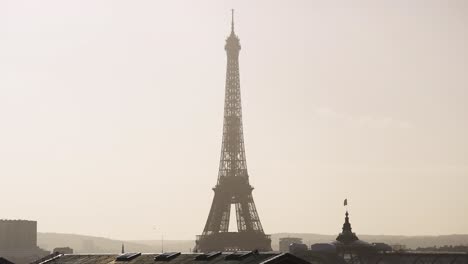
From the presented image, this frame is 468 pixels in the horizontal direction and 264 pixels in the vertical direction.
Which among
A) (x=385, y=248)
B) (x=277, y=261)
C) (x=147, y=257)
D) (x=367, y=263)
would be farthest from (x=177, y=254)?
(x=385, y=248)

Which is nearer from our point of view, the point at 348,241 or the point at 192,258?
the point at 192,258

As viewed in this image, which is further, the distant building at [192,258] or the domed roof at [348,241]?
the domed roof at [348,241]

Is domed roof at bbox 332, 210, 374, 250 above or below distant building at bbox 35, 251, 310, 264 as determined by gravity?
above

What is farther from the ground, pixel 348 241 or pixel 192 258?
pixel 348 241

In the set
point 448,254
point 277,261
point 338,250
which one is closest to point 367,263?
point 338,250

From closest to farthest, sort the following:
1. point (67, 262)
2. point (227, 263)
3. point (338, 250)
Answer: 1. point (227, 263)
2. point (67, 262)
3. point (338, 250)

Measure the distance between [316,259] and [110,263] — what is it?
8872cm

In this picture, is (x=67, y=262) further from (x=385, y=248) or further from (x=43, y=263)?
(x=385, y=248)

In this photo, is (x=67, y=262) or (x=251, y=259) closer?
(x=251, y=259)

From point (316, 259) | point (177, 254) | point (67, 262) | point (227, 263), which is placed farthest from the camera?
point (316, 259)

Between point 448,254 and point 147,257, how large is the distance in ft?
A: 234

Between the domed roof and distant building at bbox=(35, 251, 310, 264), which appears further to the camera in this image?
the domed roof

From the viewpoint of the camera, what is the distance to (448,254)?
148m

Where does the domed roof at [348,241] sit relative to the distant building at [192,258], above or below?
above
